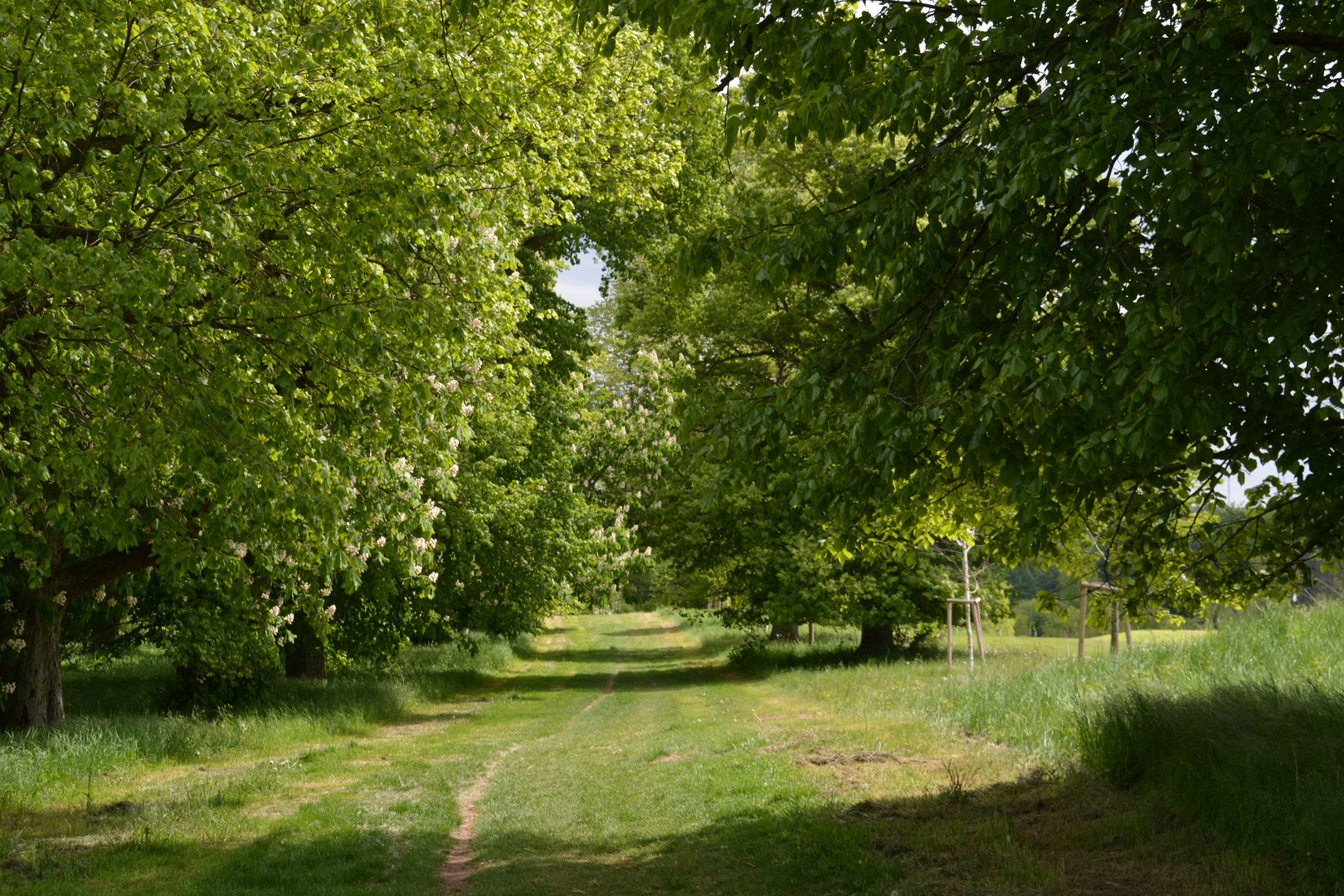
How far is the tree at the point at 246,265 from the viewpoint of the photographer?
7766 mm

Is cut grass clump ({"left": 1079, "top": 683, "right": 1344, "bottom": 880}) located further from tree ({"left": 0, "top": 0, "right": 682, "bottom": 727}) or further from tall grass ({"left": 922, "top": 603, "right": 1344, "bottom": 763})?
tree ({"left": 0, "top": 0, "right": 682, "bottom": 727})

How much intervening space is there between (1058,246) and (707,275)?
166 inches

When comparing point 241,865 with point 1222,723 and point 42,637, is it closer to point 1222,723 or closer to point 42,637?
point 42,637

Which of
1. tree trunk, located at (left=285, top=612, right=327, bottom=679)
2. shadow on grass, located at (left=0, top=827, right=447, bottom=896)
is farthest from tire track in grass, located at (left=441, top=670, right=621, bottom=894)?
tree trunk, located at (left=285, top=612, right=327, bottom=679)

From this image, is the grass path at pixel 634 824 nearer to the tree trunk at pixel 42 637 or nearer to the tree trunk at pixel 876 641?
the tree trunk at pixel 42 637

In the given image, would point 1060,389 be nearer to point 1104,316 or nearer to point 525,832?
point 1104,316

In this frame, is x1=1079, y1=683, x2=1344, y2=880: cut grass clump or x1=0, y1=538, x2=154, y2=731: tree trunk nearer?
x1=1079, y1=683, x2=1344, y2=880: cut grass clump

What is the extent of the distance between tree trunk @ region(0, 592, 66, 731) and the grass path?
258cm

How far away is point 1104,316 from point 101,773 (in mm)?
12867

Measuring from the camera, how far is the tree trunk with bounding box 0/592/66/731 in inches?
556

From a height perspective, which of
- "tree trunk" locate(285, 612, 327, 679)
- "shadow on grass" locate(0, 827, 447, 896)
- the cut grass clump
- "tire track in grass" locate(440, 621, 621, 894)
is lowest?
"tire track in grass" locate(440, 621, 621, 894)

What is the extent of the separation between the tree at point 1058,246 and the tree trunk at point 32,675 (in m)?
11.9

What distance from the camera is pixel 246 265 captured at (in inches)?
321

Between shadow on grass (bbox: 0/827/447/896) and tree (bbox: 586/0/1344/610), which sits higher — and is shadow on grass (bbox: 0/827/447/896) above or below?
below
